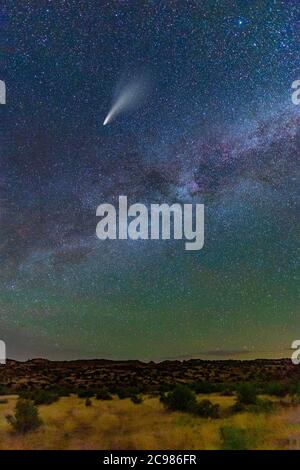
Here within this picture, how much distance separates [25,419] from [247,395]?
6.18m

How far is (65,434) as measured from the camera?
13.6m

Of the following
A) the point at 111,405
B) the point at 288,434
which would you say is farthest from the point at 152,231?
the point at 288,434

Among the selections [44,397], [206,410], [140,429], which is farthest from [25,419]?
[206,410]

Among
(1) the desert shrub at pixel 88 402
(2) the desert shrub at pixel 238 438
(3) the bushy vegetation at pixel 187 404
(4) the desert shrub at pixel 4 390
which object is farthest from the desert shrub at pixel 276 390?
(4) the desert shrub at pixel 4 390

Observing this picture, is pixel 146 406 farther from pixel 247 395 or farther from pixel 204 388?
pixel 247 395

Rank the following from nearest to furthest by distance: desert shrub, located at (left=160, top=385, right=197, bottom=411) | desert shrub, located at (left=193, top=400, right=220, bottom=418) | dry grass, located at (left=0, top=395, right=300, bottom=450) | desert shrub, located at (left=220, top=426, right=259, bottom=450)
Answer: desert shrub, located at (left=220, top=426, right=259, bottom=450), dry grass, located at (left=0, top=395, right=300, bottom=450), desert shrub, located at (left=193, top=400, right=220, bottom=418), desert shrub, located at (left=160, top=385, right=197, bottom=411)

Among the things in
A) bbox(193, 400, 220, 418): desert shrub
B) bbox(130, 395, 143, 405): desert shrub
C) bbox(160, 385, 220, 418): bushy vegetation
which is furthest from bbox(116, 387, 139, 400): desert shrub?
bbox(193, 400, 220, 418): desert shrub

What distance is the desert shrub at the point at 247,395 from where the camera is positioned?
50.2 ft

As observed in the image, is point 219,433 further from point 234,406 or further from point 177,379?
point 177,379

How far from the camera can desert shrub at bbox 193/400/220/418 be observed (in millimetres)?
14328

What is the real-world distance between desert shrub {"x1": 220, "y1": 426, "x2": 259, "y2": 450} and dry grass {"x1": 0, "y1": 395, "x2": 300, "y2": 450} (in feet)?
0.39

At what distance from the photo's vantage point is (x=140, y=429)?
13797mm

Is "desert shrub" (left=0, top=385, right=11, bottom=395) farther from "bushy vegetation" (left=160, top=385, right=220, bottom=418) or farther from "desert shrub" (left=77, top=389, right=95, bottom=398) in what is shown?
"bushy vegetation" (left=160, top=385, right=220, bottom=418)
